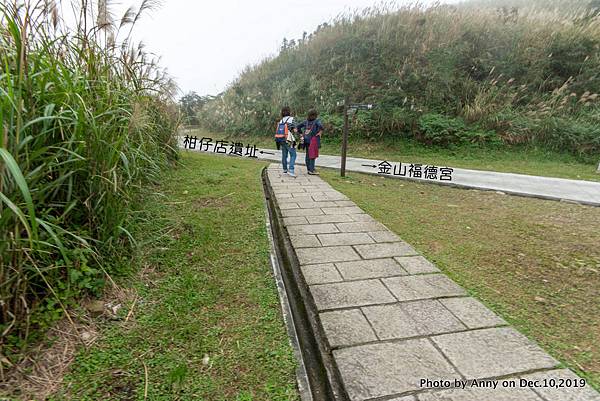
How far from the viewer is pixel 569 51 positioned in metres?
9.64

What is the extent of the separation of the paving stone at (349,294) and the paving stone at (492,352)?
45 centimetres

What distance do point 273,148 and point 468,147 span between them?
6511 mm

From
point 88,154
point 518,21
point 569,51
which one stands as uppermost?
point 518,21

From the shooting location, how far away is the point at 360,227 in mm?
3305

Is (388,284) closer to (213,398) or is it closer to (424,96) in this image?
(213,398)

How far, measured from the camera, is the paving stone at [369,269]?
228 cm

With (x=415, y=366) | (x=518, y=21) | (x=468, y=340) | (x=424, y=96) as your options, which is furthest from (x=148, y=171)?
(x=518, y=21)

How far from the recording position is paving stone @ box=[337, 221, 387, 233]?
3.22 m

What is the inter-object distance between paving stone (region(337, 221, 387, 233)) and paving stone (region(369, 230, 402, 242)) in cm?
9

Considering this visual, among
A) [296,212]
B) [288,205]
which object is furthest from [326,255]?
[288,205]

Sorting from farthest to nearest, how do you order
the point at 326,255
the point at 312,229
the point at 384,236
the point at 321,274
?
the point at 312,229, the point at 384,236, the point at 326,255, the point at 321,274

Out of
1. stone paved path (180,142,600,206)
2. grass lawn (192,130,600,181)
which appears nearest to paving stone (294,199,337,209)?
stone paved path (180,142,600,206)

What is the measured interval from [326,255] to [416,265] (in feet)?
2.45

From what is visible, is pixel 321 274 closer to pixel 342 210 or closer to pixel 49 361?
pixel 49 361
